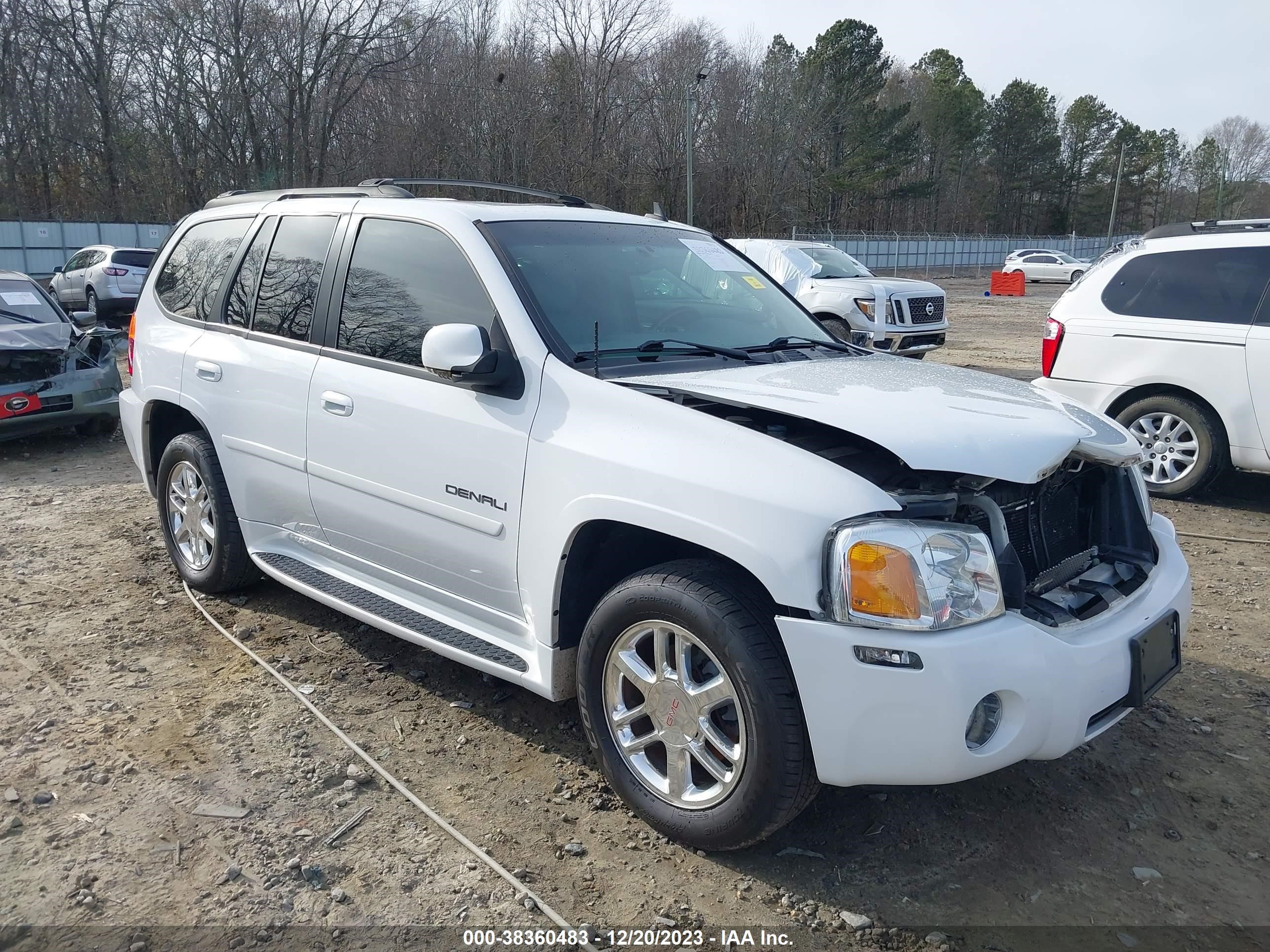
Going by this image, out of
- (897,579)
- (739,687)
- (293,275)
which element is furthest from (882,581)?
(293,275)

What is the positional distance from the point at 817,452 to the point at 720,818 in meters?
1.07

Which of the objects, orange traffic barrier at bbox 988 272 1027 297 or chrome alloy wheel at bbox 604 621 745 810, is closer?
chrome alloy wheel at bbox 604 621 745 810

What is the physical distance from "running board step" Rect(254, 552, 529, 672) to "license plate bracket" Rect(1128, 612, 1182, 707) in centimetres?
185

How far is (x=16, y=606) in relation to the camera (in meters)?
4.81

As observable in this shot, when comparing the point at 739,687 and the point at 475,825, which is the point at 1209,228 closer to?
the point at 739,687

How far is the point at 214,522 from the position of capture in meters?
4.69

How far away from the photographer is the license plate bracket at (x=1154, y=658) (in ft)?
9.11

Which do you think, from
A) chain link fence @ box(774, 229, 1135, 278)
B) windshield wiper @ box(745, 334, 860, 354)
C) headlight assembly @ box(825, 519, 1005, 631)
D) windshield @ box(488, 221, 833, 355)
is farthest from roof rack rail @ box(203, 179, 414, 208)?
chain link fence @ box(774, 229, 1135, 278)

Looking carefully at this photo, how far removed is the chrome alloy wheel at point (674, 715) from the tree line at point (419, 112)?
1647 inches

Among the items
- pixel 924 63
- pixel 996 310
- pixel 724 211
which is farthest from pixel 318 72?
pixel 924 63

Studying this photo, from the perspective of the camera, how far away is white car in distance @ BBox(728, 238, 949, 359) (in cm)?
1319

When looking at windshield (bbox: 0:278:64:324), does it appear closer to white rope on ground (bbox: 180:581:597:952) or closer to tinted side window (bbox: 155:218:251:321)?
tinted side window (bbox: 155:218:251:321)

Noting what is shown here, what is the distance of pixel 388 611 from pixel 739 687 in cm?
165

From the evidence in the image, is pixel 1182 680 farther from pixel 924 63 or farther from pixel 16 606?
pixel 924 63
